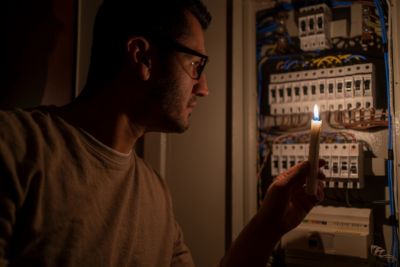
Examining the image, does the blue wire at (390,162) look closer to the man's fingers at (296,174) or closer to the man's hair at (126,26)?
the man's fingers at (296,174)

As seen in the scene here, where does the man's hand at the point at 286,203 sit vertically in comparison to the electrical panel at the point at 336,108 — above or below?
below

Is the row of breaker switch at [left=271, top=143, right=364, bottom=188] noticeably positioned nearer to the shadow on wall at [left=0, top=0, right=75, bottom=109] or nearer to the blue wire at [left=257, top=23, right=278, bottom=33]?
the blue wire at [left=257, top=23, right=278, bottom=33]

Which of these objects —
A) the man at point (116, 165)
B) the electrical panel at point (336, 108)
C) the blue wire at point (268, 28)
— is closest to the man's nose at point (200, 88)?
the man at point (116, 165)

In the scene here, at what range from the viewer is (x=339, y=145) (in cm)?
127

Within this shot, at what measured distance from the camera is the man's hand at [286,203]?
998 mm

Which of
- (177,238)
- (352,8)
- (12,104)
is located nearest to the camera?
(177,238)

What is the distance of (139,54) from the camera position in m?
0.96

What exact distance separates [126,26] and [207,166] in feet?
2.38

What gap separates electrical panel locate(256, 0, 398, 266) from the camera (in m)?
1.26

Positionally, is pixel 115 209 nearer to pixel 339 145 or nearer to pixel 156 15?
pixel 156 15

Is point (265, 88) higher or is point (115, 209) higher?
point (265, 88)

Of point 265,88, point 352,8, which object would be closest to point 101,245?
point 265,88

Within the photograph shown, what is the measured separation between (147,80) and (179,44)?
0.44 ft

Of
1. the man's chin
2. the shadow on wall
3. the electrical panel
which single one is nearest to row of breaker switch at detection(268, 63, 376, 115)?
the electrical panel
